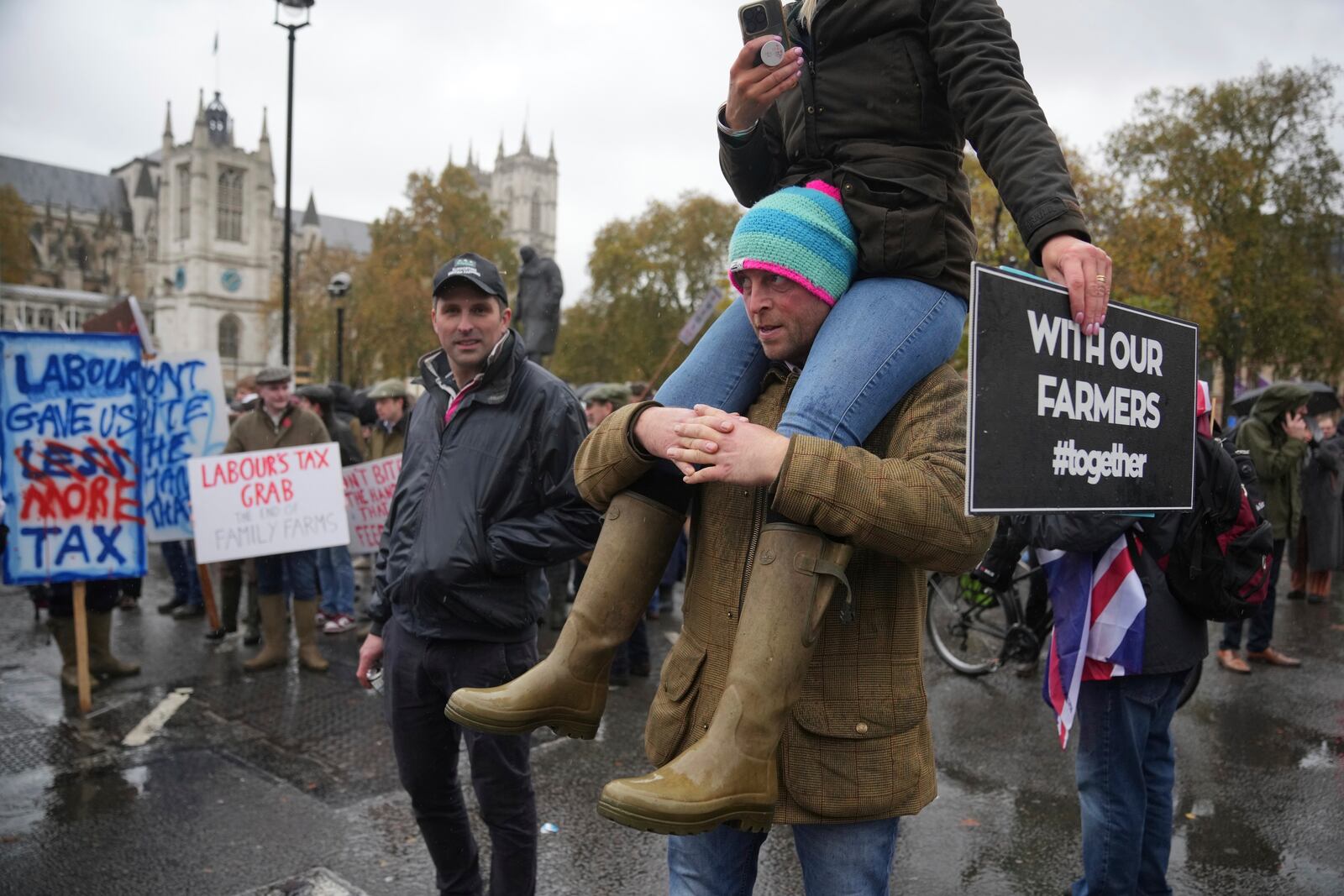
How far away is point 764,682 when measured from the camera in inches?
63.7

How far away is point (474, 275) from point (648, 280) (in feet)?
158

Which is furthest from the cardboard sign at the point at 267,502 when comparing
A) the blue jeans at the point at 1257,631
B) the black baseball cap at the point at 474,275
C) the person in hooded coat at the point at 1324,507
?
the person in hooded coat at the point at 1324,507

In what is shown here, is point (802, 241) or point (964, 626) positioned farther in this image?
point (964, 626)

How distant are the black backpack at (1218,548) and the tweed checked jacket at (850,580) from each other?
6.51 ft

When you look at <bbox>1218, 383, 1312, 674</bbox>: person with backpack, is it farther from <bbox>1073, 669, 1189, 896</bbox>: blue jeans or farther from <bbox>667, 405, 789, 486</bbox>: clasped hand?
<bbox>667, 405, 789, 486</bbox>: clasped hand

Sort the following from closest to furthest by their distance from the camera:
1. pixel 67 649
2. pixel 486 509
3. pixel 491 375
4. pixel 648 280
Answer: pixel 486 509 < pixel 491 375 < pixel 67 649 < pixel 648 280

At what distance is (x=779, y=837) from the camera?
4.55 metres

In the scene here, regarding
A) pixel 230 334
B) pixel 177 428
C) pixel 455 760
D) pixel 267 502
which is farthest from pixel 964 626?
pixel 230 334

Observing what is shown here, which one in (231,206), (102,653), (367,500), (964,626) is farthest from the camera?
(231,206)

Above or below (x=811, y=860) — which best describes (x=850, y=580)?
above

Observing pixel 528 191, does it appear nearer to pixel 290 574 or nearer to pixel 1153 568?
pixel 290 574

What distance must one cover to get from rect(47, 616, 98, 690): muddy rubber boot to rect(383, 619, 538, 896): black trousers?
15.2 ft

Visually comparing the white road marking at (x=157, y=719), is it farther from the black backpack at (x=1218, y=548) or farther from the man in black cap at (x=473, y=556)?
the black backpack at (x=1218, y=548)

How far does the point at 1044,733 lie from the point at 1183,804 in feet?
3.49
